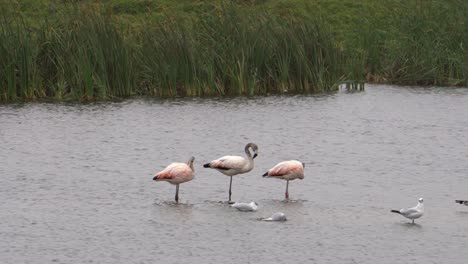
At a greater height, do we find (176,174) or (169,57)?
(169,57)

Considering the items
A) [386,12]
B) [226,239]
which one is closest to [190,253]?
[226,239]

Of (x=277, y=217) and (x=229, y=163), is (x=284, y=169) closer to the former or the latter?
(x=229, y=163)

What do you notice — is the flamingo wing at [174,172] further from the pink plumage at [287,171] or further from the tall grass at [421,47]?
the tall grass at [421,47]

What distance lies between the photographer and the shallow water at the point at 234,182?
1172 centimetres

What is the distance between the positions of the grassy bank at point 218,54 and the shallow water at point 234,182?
70 centimetres

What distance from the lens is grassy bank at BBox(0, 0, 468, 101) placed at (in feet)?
76.9

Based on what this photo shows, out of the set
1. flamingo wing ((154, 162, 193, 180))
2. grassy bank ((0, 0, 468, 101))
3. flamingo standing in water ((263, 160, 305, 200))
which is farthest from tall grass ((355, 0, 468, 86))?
flamingo wing ((154, 162, 193, 180))

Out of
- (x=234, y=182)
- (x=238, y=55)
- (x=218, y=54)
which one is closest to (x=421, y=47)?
(x=238, y=55)

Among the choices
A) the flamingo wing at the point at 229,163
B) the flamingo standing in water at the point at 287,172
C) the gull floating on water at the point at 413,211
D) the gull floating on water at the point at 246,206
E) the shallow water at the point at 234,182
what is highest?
the flamingo wing at the point at 229,163

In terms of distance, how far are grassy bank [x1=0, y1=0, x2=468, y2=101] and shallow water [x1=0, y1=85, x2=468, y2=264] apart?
70 cm

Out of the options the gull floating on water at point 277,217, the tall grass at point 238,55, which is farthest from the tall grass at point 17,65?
the gull floating on water at point 277,217

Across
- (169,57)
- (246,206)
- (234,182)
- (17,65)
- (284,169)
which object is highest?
(169,57)

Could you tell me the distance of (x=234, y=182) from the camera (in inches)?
609

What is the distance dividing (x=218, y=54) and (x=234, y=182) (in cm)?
969
